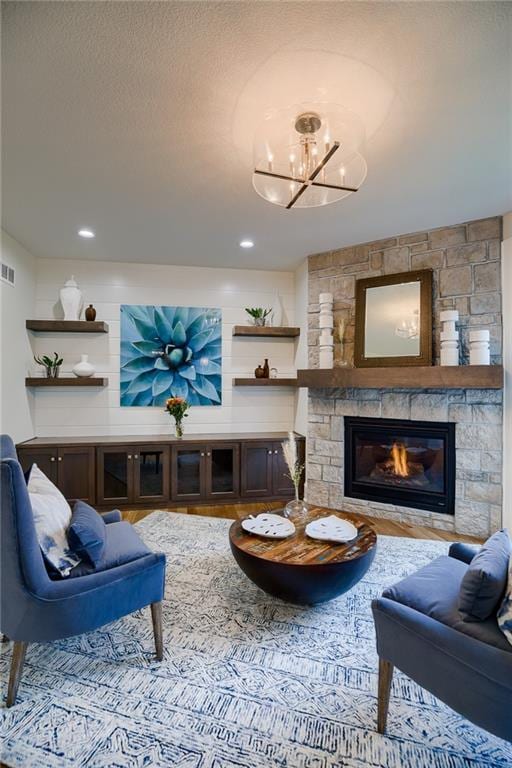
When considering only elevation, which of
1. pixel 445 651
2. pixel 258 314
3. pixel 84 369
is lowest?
pixel 445 651

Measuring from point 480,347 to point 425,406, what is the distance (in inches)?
29.1

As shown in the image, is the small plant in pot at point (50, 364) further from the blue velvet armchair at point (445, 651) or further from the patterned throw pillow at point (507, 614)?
the patterned throw pillow at point (507, 614)

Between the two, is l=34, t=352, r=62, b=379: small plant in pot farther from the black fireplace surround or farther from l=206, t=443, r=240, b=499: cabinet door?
the black fireplace surround

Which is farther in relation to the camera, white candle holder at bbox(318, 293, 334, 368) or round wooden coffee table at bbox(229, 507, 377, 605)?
white candle holder at bbox(318, 293, 334, 368)

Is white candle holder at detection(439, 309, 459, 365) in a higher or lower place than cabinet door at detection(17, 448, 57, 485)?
higher

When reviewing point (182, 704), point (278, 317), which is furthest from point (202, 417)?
point (182, 704)

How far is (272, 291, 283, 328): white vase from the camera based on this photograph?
4879 millimetres

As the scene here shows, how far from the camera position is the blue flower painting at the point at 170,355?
4562mm

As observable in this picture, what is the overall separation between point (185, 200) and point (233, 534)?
255 centimetres

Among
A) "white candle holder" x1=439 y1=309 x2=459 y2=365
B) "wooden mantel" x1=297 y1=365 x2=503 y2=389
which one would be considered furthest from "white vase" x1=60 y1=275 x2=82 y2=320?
"white candle holder" x1=439 y1=309 x2=459 y2=365

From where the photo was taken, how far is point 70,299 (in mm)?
4250

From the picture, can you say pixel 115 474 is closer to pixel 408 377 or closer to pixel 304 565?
pixel 304 565

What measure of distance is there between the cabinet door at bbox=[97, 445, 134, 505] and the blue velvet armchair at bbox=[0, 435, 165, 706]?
7.83 ft

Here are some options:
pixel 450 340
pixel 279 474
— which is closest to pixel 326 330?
pixel 450 340
